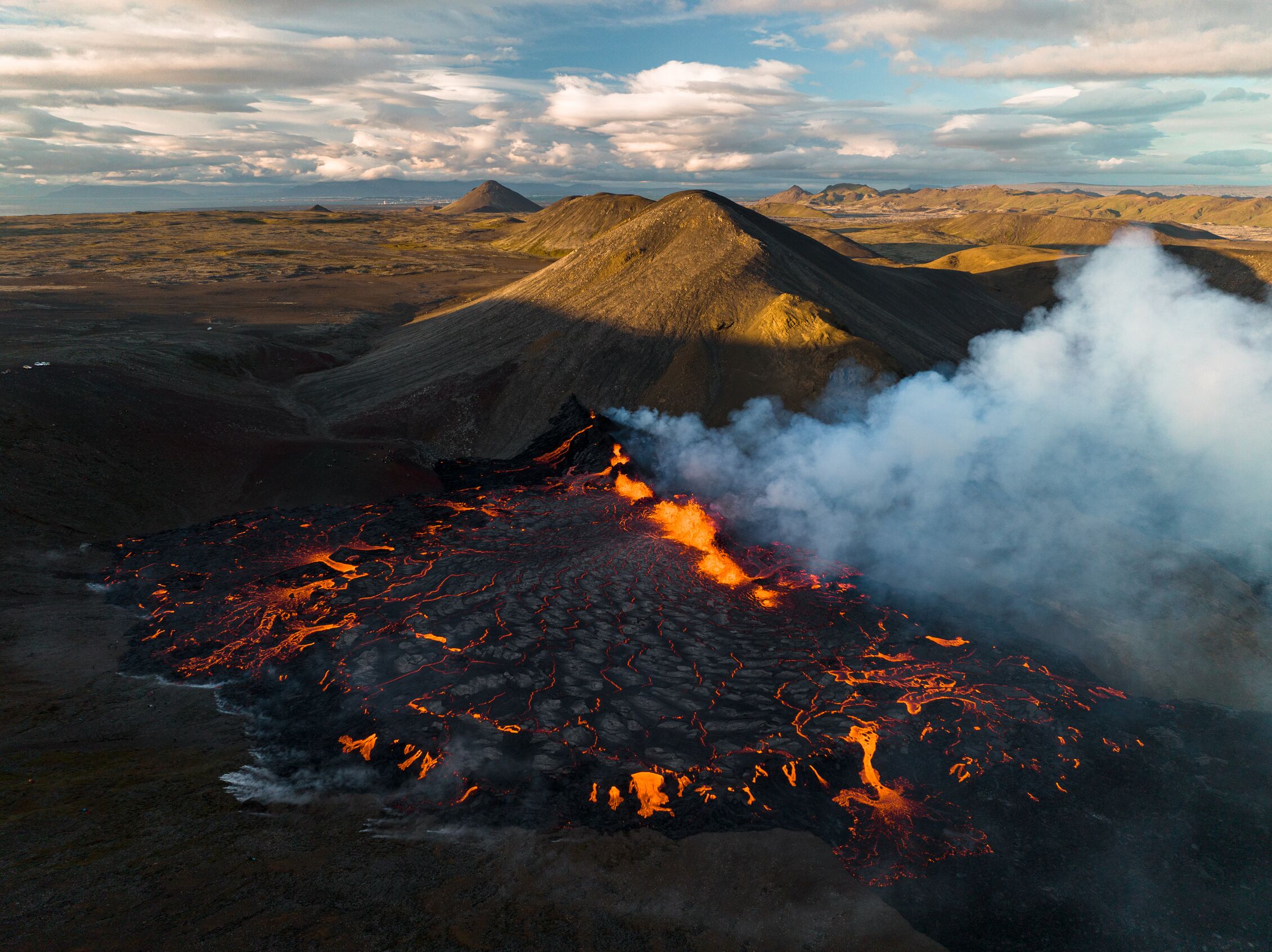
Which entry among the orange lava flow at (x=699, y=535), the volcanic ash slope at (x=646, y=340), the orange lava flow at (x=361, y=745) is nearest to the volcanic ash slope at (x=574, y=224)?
the volcanic ash slope at (x=646, y=340)

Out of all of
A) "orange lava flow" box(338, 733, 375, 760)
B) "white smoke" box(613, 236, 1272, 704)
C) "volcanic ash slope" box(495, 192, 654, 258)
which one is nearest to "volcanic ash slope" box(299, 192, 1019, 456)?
"white smoke" box(613, 236, 1272, 704)

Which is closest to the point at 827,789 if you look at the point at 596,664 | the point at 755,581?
the point at 596,664

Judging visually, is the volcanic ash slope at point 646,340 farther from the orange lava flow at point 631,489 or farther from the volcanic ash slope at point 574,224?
the volcanic ash slope at point 574,224

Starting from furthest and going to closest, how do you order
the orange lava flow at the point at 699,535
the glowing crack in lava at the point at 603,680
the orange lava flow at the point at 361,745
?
the orange lava flow at the point at 699,535 < the orange lava flow at the point at 361,745 < the glowing crack in lava at the point at 603,680

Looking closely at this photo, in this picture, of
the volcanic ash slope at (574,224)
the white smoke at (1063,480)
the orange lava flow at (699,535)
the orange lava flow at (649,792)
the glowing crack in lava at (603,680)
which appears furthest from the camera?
the volcanic ash slope at (574,224)

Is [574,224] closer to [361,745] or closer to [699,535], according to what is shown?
[699,535]

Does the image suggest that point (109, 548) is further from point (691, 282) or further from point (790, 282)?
point (790, 282)

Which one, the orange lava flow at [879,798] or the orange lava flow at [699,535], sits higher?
the orange lava flow at [699,535]
